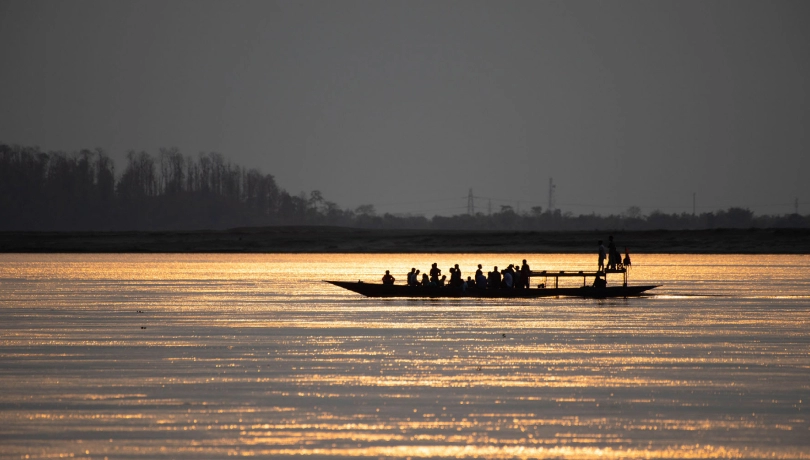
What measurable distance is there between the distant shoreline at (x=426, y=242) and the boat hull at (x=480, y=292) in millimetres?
78668

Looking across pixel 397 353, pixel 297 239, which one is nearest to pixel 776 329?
pixel 397 353

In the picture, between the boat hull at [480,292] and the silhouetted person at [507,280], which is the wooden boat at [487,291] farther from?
the silhouetted person at [507,280]

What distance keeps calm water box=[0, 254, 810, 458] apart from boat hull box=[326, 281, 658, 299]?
5396 millimetres

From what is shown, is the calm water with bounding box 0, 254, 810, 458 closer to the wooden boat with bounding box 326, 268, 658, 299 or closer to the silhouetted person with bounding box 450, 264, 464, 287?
the silhouetted person with bounding box 450, 264, 464, 287

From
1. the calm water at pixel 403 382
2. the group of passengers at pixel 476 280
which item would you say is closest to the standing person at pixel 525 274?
the group of passengers at pixel 476 280

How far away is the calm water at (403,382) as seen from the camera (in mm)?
16109

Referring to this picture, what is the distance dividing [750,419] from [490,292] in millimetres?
28415

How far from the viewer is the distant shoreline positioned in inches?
5089

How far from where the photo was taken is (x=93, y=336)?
29578 mm

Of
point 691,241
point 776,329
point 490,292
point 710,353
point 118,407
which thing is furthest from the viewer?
point 691,241

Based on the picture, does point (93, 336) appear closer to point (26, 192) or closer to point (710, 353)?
point (710, 353)

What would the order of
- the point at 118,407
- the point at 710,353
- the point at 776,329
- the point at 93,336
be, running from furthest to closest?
the point at 776,329
the point at 93,336
the point at 710,353
the point at 118,407

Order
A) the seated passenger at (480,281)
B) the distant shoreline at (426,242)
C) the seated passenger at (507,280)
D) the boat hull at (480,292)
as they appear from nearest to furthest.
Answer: the boat hull at (480,292)
the seated passenger at (480,281)
the seated passenger at (507,280)
the distant shoreline at (426,242)

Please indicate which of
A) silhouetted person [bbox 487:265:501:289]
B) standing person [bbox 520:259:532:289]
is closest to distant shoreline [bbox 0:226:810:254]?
standing person [bbox 520:259:532:289]
